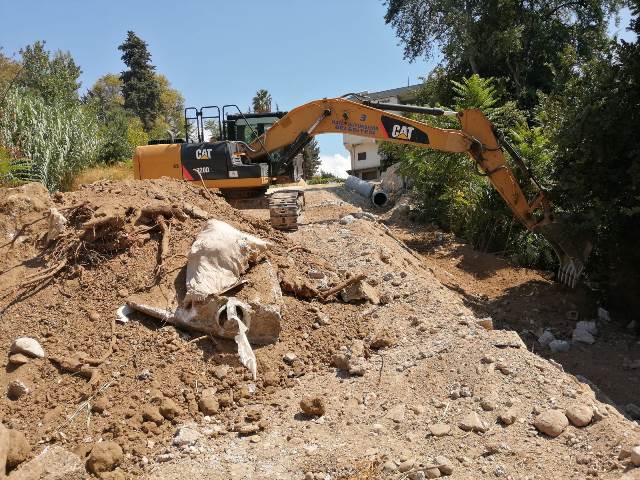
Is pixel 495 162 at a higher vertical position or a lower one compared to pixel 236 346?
Answer: higher

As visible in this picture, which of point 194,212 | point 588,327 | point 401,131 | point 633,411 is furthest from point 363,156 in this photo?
point 633,411

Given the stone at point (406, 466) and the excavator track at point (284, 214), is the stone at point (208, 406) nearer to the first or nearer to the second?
the stone at point (406, 466)

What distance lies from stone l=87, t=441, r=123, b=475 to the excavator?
5.64m

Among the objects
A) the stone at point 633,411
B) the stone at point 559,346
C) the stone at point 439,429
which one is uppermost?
the stone at point 439,429

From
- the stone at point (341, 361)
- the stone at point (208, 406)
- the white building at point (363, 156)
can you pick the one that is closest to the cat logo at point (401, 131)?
the stone at point (341, 361)

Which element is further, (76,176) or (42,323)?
(76,176)

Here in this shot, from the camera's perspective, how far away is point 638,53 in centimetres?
780

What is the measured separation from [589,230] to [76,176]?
11.9m

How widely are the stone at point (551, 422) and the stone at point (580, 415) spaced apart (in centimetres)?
5

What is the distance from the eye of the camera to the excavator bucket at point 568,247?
858 centimetres

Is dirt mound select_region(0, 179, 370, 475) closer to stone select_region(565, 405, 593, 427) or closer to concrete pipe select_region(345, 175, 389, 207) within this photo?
stone select_region(565, 405, 593, 427)

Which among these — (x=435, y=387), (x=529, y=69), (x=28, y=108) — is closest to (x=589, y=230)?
(x=435, y=387)

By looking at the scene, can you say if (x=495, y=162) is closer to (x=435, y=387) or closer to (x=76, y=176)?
(x=435, y=387)

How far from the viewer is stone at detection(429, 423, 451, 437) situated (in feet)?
13.7
